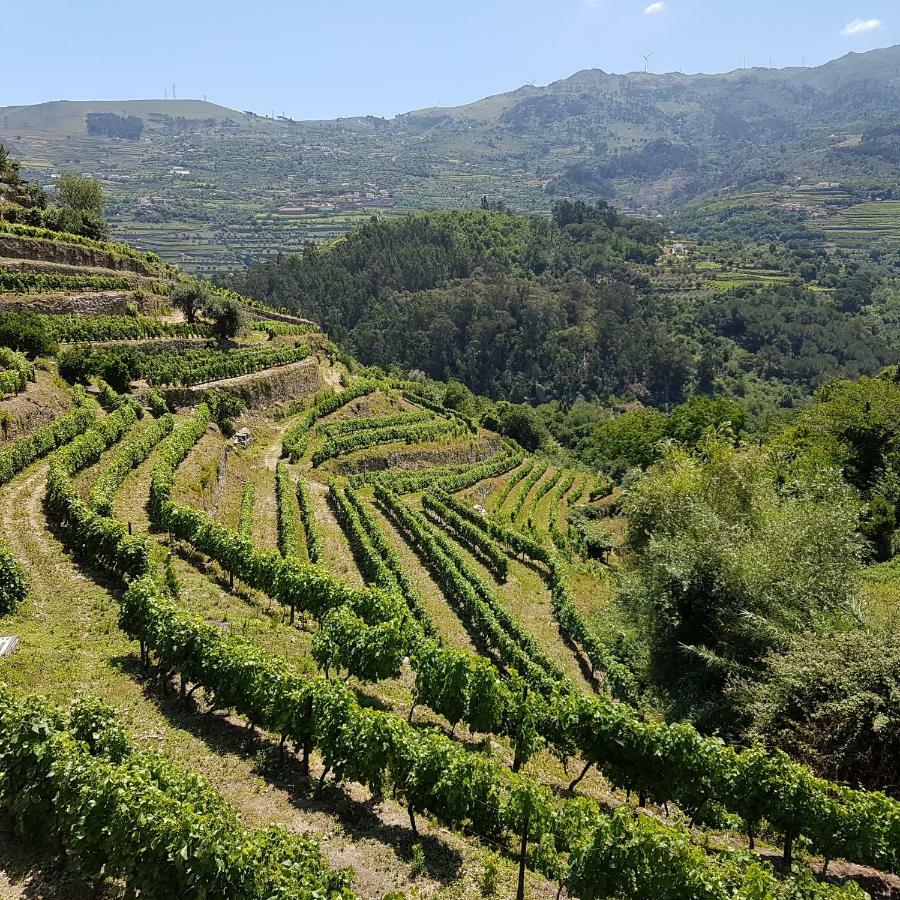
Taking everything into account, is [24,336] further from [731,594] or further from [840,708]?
[840,708]

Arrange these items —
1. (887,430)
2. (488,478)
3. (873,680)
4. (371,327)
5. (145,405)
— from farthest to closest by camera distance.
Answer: (371,327)
(488,478)
(887,430)
(145,405)
(873,680)

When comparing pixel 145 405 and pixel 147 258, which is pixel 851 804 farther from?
pixel 147 258

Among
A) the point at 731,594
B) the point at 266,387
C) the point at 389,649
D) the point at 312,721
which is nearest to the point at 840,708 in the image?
the point at 731,594

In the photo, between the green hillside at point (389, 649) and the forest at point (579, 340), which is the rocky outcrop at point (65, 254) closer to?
the green hillside at point (389, 649)

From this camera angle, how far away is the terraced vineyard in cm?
1239

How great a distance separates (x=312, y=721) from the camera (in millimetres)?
16656

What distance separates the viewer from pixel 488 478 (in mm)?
70000

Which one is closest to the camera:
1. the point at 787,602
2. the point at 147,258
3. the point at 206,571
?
the point at 787,602

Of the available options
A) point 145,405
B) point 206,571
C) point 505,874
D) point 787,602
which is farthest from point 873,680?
point 145,405

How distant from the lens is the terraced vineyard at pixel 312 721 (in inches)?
488

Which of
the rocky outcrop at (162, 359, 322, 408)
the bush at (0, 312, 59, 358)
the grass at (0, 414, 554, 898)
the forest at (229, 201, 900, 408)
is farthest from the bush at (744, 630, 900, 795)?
the forest at (229, 201, 900, 408)

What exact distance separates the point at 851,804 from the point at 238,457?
46.1m

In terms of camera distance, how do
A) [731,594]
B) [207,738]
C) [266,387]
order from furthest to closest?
[266,387] < [731,594] < [207,738]

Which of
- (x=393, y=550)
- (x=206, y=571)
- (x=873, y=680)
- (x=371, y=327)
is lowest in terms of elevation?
(x=371, y=327)
